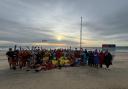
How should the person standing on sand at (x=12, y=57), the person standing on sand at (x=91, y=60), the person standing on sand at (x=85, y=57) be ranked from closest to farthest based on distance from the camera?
the person standing on sand at (x=12, y=57) < the person standing on sand at (x=91, y=60) < the person standing on sand at (x=85, y=57)

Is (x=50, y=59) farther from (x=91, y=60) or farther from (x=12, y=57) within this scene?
(x=91, y=60)

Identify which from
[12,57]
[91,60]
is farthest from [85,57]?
[12,57]

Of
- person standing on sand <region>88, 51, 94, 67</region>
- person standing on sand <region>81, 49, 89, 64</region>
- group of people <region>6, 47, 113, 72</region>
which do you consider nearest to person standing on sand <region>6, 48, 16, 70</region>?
group of people <region>6, 47, 113, 72</region>

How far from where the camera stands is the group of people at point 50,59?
61.1 ft

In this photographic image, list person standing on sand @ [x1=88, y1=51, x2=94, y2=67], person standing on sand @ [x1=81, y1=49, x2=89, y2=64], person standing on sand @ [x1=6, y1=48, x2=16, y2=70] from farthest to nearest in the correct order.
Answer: person standing on sand @ [x1=81, y1=49, x2=89, y2=64]
person standing on sand @ [x1=88, y1=51, x2=94, y2=67]
person standing on sand @ [x1=6, y1=48, x2=16, y2=70]

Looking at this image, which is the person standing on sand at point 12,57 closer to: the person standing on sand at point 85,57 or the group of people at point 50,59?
the group of people at point 50,59

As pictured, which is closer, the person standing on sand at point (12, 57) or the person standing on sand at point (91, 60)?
the person standing on sand at point (12, 57)

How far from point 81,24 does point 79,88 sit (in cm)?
1664

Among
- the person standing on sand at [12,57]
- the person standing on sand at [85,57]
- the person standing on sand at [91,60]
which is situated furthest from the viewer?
the person standing on sand at [85,57]

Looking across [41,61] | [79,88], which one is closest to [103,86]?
[79,88]

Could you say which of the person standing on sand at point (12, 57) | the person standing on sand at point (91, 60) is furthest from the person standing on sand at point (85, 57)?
the person standing on sand at point (12, 57)

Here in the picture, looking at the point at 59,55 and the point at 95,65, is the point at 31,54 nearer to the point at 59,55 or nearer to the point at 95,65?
the point at 59,55

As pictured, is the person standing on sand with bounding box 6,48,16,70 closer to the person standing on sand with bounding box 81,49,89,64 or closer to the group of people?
the group of people

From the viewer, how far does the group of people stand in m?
18.6
